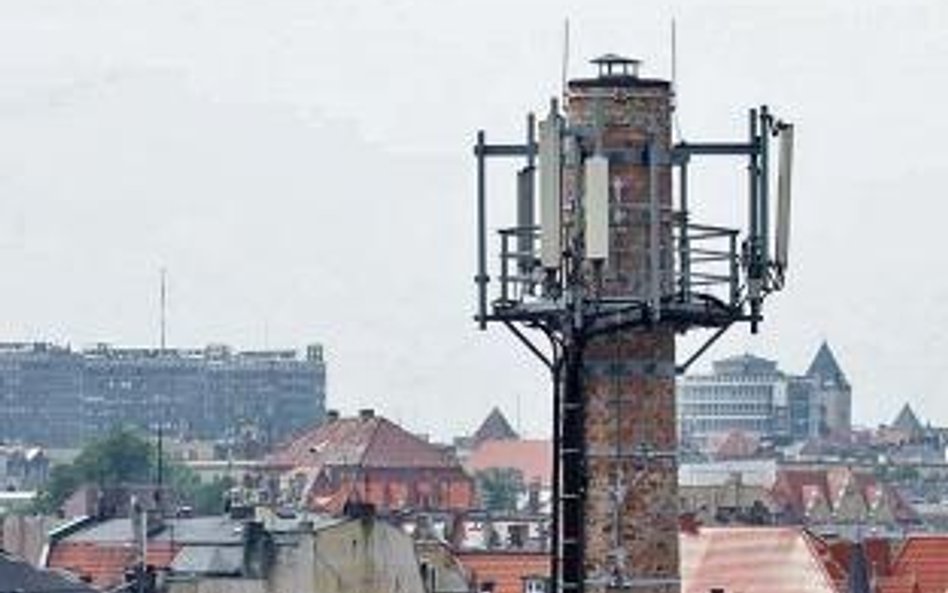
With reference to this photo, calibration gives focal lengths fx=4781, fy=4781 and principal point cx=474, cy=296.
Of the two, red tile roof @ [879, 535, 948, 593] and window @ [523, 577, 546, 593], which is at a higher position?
red tile roof @ [879, 535, 948, 593]

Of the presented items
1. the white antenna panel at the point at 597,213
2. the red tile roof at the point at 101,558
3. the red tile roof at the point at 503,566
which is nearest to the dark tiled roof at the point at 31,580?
the red tile roof at the point at 101,558

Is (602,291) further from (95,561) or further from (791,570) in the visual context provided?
(95,561)

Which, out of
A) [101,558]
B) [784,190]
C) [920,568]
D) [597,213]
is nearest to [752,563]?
[920,568]

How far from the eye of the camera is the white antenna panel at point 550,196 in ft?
93.1

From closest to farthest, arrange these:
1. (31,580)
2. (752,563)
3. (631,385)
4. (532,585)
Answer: (631,385), (31,580), (752,563), (532,585)

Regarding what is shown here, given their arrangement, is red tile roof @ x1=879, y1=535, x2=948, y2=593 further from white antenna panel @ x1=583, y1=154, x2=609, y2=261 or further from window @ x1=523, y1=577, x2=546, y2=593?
white antenna panel @ x1=583, y1=154, x2=609, y2=261

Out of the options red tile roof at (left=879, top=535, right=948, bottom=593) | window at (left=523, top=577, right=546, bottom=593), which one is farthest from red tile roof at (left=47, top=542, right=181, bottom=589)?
red tile roof at (left=879, top=535, right=948, bottom=593)

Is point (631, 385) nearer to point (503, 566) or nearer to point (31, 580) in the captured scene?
point (31, 580)

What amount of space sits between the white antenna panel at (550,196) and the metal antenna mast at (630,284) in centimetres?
30

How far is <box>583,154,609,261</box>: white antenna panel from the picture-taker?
92.3 feet

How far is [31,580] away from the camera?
102m

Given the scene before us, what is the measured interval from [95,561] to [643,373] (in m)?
96.6

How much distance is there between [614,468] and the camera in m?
31.0

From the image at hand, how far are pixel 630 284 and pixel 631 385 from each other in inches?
27.8
